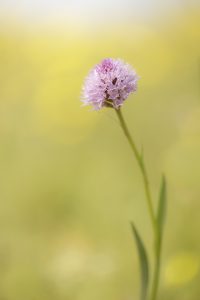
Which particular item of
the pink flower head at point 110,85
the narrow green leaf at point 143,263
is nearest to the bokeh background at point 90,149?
the narrow green leaf at point 143,263

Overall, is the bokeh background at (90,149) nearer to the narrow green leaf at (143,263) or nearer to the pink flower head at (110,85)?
the narrow green leaf at (143,263)

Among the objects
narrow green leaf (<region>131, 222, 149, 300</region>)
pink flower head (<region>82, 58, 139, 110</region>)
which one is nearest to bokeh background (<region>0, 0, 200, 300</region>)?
narrow green leaf (<region>131, 222, 149, 300</region>)

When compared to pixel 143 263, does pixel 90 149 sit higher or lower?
higher

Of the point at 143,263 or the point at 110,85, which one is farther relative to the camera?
the point at 143,263

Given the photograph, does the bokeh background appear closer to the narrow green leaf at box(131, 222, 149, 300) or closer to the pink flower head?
the narrow green leaf at box(131, 222, 149, 300)

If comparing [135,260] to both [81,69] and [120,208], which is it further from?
[81,69]
